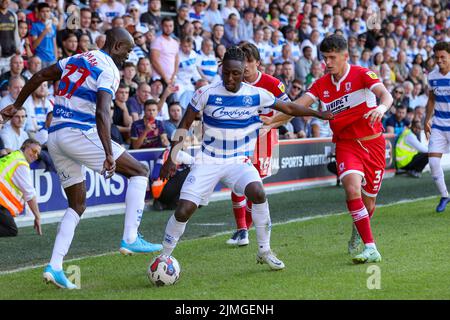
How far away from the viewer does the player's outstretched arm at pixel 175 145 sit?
7320 millimetres

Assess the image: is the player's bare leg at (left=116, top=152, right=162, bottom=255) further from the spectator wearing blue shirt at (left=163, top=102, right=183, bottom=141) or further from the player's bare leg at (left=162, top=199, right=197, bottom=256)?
the spectator wearing blue shirt at (left=163, top=102, right=183, bottom=141)

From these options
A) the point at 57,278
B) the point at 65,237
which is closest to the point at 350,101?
the point at 65,237

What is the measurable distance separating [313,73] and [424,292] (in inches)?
551

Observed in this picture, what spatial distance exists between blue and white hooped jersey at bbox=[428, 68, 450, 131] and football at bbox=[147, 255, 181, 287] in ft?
20.4

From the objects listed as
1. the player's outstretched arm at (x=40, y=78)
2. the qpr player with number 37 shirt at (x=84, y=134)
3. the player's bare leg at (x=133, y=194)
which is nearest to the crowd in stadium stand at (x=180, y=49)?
the player's outstretched arm at (x=40, y=78)

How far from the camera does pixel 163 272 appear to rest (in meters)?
7.13

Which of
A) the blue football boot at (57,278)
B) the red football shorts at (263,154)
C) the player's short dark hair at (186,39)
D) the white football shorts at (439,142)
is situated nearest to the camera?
the blue football boot at (57,278)

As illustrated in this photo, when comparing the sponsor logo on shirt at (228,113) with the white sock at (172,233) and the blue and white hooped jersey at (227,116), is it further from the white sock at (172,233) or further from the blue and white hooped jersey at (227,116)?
the white sock at (172,233)

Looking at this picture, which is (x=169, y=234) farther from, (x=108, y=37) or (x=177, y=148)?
(x=108, y=37)

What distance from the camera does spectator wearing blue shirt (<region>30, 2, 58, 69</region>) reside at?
15.0m

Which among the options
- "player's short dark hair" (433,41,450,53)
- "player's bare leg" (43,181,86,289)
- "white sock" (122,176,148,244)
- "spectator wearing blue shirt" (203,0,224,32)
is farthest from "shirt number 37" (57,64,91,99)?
"spectator wearing blue shirt" (203,0,224,32)

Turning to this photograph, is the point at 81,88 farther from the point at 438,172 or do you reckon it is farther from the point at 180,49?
the point at 180,49

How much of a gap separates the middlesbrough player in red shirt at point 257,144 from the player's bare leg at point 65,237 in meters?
2.59

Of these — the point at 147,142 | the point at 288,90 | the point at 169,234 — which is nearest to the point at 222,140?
the point at 169,234
